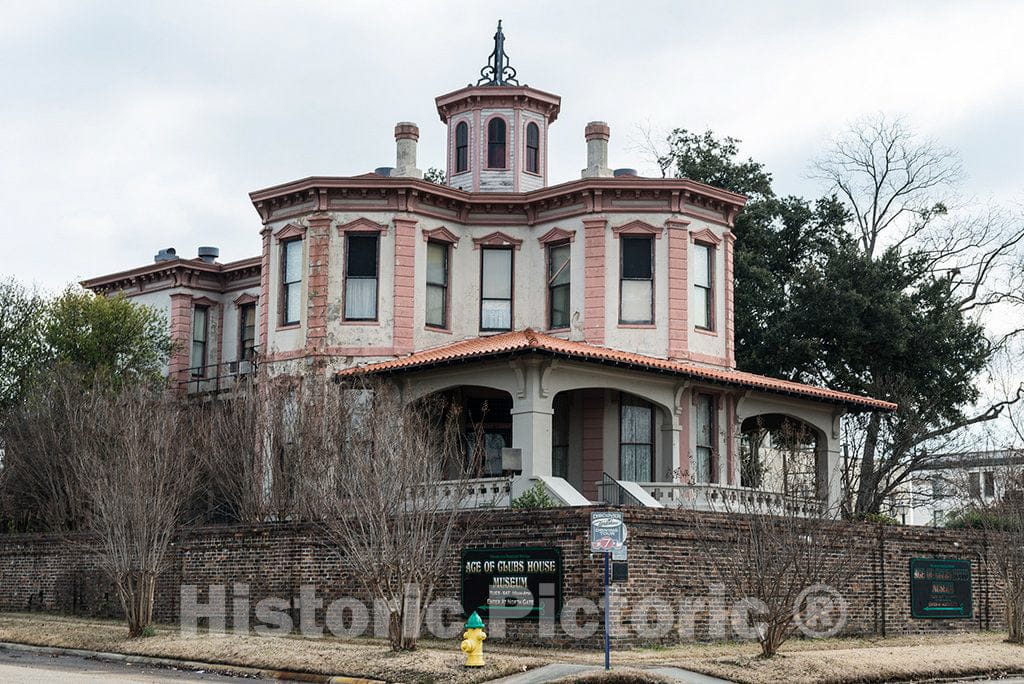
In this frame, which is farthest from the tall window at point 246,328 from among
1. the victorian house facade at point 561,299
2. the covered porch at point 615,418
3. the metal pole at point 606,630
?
the metal pole at point 606,630

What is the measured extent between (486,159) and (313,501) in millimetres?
13276

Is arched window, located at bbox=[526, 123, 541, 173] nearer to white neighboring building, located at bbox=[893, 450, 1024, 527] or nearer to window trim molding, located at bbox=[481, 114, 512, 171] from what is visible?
window trim molding, located at bbox=[481, 114, 512, 171]

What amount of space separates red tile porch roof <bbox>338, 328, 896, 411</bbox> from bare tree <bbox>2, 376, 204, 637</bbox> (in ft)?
14.6

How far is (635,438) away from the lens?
→ 31.7 m

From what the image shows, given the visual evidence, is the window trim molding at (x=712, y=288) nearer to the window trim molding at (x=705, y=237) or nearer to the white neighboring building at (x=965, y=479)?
the window trim molding at (x=705, y=237)

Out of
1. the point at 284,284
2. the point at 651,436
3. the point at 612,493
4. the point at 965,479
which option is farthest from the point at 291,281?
the point at 965,479

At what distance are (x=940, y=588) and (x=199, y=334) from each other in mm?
23746

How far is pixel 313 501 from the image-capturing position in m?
27.0

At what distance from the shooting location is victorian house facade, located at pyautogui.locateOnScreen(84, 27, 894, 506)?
31.7 meters

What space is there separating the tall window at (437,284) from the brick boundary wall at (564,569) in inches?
344

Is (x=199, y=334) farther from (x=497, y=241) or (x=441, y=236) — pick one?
(x=497, y=241)

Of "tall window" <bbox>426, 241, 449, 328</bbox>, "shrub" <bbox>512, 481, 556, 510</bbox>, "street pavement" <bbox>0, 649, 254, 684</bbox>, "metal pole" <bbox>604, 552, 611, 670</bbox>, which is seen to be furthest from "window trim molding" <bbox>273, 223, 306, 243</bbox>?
"metal pole" <bbox>604, 552, 611, 670</bbox>

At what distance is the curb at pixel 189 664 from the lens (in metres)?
20.7

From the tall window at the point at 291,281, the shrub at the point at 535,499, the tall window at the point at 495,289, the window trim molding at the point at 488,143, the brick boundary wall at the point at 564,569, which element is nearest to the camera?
the brick boundary wall at the point at 564,569
